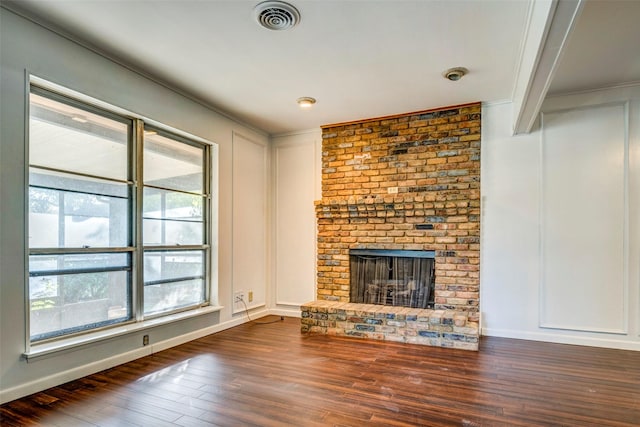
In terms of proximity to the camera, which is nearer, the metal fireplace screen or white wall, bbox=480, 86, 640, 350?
white wall, bbox=480, 86, 640, 350

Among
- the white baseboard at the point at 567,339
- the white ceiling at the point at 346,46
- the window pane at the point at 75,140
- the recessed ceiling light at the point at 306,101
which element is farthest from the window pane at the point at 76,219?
the white baseboard at the point at 567,339

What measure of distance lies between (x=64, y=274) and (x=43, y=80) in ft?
4.63

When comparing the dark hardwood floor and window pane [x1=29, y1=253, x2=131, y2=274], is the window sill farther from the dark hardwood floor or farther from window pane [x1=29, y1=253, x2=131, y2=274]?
window pane [x1=29, y1=253, x2=131, y2=274]

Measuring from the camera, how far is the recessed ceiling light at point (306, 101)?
3912 millimetres

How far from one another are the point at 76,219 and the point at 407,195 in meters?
3.29

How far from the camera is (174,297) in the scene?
3791 millimetres

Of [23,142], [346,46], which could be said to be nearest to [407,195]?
[346,46]

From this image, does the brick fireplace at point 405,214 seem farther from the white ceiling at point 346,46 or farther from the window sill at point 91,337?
the window sill at point 91,337

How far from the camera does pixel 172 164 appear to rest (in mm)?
3807

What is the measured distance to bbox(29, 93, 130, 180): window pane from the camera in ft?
8.68

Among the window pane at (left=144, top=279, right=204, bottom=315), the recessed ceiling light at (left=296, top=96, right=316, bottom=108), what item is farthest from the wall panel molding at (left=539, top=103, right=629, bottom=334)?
the window pane at (left=144, top=279, right=204, bottom=315)

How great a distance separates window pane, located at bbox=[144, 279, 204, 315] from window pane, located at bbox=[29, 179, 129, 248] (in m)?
0.59

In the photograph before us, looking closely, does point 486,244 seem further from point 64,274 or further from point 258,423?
point 64,274

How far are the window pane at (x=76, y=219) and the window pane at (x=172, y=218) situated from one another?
0.81 feet
